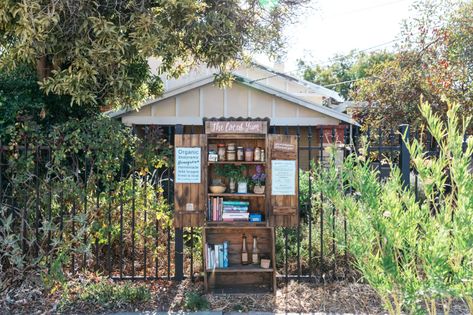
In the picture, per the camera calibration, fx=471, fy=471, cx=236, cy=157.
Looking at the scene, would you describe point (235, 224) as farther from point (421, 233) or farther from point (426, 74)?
point (426, 74)

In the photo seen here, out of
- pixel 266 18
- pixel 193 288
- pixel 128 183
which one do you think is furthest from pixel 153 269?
pixel 266 18

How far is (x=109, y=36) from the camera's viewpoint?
17.1 ft

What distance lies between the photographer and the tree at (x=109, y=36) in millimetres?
5105

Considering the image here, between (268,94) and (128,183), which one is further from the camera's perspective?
(268,94)

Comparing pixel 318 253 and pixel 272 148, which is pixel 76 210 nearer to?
pixel 272 148

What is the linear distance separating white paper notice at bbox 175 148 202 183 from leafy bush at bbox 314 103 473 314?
2.21 m

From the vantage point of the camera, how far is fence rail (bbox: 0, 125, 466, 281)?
5570mm

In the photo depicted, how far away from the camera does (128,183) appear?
19.5 ft

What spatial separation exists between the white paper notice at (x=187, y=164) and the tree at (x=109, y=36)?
3.57 ft

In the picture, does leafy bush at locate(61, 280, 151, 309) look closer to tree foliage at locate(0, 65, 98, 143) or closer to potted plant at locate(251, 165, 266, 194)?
potted plant at locate(251, 165, 266, 194)

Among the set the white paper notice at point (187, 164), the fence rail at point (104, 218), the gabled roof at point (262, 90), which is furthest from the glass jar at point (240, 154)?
the gabled roof at point (262, 90)

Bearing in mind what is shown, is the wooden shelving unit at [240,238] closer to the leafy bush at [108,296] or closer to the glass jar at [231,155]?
the glass jar at [231,155]

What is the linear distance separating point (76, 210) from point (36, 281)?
0.95 metres

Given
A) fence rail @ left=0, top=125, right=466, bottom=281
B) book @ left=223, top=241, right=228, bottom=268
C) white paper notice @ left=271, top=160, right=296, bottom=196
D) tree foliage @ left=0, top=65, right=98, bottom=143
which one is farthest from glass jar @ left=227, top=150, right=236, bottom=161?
tree foliage @ left=0, top=65, right=98, bottom=143
